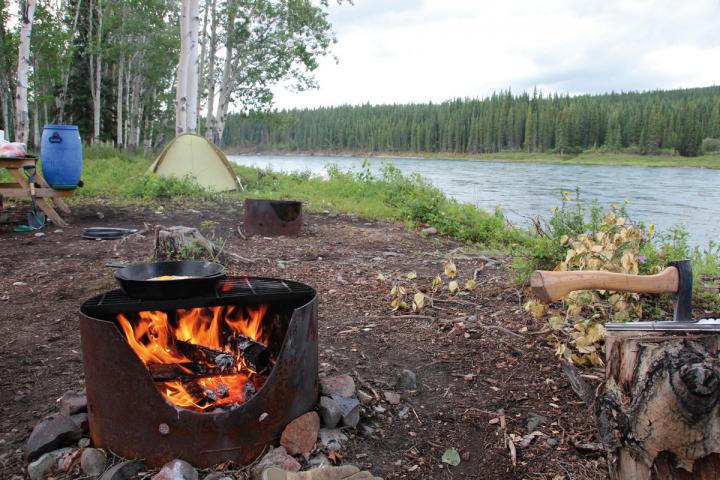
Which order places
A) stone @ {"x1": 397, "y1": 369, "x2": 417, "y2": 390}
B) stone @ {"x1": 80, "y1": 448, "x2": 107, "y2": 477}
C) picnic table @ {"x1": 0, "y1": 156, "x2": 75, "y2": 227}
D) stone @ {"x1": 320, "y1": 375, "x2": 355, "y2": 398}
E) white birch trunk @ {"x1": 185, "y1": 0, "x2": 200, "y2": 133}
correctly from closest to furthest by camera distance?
stone @ {"x1": 80, "y1": 448, "x2": 107, "y2": 477}
stone @ {"x1": 320, "y1": 375, "x2": 355, "y2": 398}
stone @ {"x1": 397, "y1": 369, "x2": 417, "y2": 390}
picnic table @ {"x1": 0, "y1": 156, "x2": 75, "y2": 227}
white birch trunk @ {"x1": 185, "y1": 0, "x2": 200, "y2": 133}

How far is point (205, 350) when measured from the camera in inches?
101

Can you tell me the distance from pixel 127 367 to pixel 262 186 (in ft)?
38.5

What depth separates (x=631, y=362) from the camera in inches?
75.0

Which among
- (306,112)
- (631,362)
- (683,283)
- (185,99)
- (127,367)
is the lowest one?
(127,367)

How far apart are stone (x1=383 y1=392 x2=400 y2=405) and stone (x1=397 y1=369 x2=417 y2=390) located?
113 millimetres

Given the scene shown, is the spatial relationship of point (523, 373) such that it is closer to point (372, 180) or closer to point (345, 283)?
point (345, 283)

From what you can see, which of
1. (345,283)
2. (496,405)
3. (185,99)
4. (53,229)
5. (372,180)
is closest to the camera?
(496,405)

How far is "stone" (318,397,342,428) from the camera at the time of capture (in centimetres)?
246

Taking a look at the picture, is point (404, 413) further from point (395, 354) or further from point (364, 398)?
point (395, 354)

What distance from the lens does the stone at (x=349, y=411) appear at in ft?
8.18

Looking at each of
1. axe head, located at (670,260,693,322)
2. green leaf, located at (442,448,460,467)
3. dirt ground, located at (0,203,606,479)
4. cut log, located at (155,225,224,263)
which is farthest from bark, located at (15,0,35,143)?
axe head, located at (670,260,693,322)

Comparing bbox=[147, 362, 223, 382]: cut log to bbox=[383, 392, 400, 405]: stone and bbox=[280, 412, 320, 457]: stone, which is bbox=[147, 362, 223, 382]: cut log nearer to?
bbox=[280, 412, 320, 457]: stone

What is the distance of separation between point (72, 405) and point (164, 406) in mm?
679

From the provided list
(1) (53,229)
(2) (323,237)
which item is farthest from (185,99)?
(2) (323,237)
